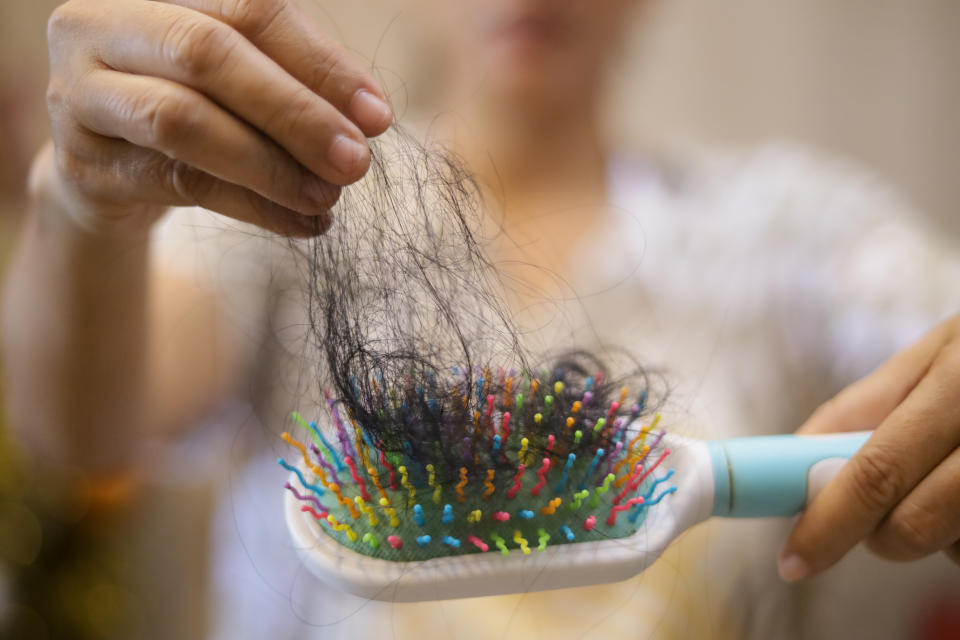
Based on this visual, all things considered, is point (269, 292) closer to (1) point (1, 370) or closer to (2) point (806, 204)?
(1) point (1, 370)

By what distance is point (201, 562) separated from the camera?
0.58m

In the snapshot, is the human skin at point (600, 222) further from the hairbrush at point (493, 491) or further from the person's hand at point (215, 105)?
the person's hand at point (215, 105)

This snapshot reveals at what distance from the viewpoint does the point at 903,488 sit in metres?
0.31

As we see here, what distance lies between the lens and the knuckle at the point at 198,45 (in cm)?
23

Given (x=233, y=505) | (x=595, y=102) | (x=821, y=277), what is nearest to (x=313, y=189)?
(x=233, y=505)

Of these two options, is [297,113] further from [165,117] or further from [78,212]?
[78,212]

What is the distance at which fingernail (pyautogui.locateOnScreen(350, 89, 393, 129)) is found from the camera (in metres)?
0.25

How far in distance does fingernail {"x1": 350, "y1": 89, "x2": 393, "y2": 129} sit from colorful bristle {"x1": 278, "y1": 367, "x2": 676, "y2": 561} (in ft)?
0.37

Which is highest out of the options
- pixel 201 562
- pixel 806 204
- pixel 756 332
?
pixel 806 204

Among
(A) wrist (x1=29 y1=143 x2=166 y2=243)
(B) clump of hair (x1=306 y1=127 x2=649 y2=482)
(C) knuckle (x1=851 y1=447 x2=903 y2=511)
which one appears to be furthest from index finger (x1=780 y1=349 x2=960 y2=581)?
(A) wrist (x1=29 y1=143 x2=166 y2=243)

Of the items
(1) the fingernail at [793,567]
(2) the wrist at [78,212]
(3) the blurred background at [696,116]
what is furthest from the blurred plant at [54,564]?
(1) the fingernail at [793,567]

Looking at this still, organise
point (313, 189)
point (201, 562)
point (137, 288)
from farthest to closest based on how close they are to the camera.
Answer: point (201, 562) → point (137, 288) → point (313, 189)

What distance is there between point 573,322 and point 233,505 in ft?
1.06

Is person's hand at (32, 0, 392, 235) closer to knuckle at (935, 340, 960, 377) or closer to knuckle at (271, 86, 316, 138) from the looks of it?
knuckle at (271, 86, 316, 138)
